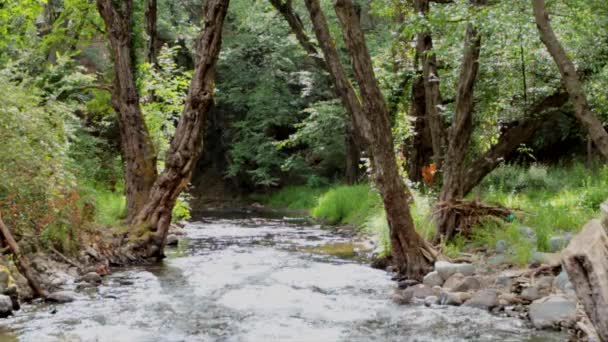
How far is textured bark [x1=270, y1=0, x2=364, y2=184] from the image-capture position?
972cm

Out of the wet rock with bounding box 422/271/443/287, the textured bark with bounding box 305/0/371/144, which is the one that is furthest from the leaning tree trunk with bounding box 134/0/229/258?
the wet rock with bounding box 422/271/443/287

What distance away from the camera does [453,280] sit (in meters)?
8.48

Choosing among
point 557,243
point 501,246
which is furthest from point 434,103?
point 557,243

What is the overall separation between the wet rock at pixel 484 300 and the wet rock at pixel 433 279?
0.91m

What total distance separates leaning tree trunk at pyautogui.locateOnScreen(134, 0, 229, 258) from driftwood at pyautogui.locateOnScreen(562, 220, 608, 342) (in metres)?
8.70

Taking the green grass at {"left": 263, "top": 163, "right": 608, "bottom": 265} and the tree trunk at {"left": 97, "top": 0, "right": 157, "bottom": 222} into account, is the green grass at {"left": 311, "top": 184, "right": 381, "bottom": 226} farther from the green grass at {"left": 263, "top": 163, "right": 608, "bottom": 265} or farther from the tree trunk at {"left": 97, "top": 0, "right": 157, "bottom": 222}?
the tree trunk at {"left": 97, "top": 0, "right": 157, "bottom": 222}

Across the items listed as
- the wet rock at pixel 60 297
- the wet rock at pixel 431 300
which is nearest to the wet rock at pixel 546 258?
the wet rock at pixel 431 300

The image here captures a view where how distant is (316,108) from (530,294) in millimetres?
14451

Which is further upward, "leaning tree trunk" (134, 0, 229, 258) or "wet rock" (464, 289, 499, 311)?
"leaning tree trunk" (134, 0, 229, 258)

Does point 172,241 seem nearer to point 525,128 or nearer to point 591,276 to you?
point 525,128

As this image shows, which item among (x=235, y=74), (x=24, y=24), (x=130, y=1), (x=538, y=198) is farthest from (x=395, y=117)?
(x=235, y=74)

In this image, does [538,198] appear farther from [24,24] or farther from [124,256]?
[24,24]

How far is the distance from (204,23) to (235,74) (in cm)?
1806

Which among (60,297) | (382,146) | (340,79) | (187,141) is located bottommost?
(60,297)
